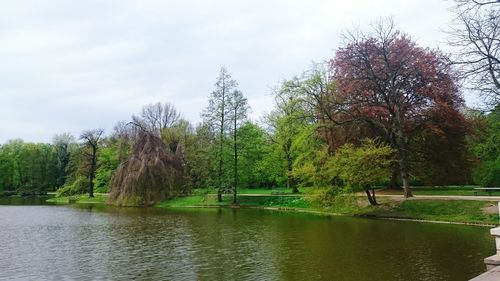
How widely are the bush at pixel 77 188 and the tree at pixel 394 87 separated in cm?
5077

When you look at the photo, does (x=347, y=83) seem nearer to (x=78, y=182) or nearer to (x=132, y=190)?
(x=132, y=190)

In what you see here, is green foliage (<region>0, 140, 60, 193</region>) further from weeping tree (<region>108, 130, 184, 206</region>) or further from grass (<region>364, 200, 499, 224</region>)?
grass (<region>364, 200, 499, 224</region>)

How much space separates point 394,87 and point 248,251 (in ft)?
69.6

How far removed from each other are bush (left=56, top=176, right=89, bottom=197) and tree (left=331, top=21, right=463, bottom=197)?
5077 cm

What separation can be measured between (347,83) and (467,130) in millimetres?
10262

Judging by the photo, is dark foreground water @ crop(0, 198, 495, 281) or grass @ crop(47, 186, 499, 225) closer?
dark foreground water @ crop(0, 198, 495, 281)

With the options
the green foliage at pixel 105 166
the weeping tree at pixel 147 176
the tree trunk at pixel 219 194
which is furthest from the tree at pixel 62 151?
the tree trunk at pixel 219 194

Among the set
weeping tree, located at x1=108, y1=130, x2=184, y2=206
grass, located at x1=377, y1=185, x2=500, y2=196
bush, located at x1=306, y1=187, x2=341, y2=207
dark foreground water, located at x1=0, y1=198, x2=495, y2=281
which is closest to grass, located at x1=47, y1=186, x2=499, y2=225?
grass, located at x1=377, y1=185, x2=500, y2=196

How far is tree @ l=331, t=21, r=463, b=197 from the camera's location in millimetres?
33625

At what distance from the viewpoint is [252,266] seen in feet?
50.4

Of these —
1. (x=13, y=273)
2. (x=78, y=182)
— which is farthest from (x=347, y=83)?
(x=78, y=182)

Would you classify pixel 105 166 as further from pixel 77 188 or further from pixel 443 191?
pixel 443 191

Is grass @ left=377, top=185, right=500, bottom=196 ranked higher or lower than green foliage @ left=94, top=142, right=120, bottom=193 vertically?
lower

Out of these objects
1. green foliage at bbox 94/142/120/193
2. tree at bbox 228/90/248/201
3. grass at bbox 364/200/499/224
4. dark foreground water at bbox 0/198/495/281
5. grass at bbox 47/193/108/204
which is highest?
tree at bbox 228/90/248/201
